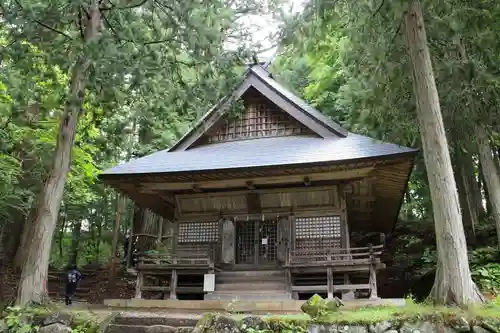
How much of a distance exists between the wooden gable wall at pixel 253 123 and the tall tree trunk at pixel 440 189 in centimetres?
502

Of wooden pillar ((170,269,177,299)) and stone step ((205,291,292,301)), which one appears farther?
wooden pillar ((170,269,177,299))

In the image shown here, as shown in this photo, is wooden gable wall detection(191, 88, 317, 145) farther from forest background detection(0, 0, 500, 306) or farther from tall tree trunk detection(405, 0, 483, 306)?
tall tree trunk detection(405, 0, 483, 306)

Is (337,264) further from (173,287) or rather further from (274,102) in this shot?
(274,102)

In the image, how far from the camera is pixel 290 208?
39.8 ft

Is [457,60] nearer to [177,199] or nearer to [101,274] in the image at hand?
[177,199]

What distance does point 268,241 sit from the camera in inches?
484

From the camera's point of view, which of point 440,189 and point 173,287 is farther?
point 173,287

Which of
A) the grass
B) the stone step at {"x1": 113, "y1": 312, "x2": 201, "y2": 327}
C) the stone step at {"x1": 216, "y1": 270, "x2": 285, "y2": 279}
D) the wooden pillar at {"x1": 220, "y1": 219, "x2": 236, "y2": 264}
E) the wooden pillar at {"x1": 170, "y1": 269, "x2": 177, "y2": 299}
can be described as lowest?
the stone step at {"x1": 113, "y1": 312, "x2": 201, "y2": 327}

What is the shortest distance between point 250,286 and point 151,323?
13.1ft

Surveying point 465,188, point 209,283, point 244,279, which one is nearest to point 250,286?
point 244,279

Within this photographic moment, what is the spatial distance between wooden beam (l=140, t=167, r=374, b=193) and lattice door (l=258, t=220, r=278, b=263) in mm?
1283

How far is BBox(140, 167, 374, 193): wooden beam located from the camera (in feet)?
36.0

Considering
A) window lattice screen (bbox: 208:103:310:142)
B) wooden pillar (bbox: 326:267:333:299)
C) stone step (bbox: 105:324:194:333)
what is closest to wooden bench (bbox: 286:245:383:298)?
wooden pillar (bbox: 326:267:333:299)

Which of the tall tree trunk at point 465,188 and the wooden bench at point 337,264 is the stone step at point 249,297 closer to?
the wooden bench at point 337,264
